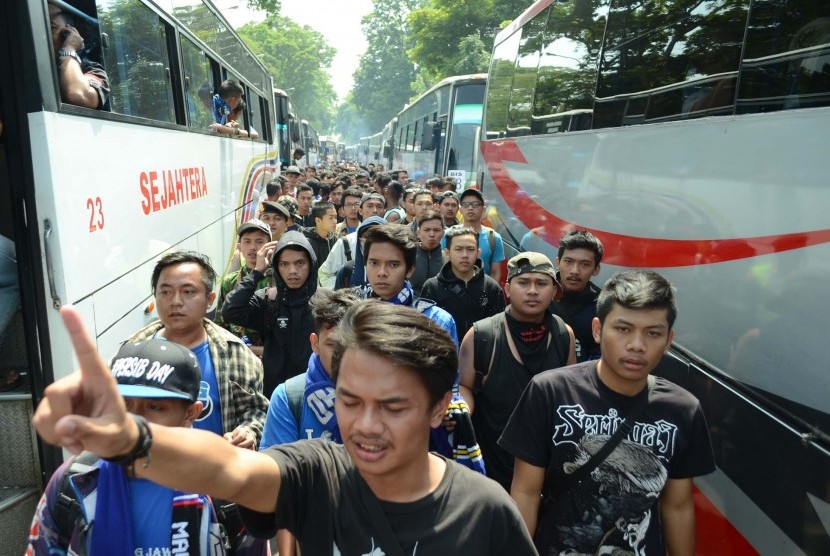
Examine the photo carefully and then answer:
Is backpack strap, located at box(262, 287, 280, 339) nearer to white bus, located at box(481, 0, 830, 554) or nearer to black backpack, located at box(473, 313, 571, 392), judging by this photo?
black backpack, located at box(473, 313, 571, 392)

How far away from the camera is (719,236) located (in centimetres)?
321

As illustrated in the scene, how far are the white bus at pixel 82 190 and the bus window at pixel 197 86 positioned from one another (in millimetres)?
131

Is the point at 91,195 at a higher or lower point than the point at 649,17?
lower

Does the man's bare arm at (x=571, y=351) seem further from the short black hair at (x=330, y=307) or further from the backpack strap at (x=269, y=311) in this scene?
the backpack strap at (x=269, y=311)

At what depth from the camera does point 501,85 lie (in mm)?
9289

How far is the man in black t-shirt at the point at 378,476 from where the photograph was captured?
1.43m

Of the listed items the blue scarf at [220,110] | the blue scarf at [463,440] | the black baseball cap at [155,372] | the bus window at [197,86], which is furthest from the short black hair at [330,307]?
the blue scarf at [220,110]

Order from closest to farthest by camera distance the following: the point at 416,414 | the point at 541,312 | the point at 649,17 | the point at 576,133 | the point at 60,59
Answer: the point at 416,414 → the point at 60,59 → the point at 541,312 → the point at 649,17 → the point at 576,133

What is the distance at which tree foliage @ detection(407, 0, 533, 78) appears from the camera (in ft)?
96.5

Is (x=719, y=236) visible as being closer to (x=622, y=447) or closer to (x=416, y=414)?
(x=622, y=447)

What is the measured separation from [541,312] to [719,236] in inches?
35.6

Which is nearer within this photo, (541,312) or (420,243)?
(541,312)

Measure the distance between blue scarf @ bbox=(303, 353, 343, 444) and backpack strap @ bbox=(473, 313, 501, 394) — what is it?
0.95 meters

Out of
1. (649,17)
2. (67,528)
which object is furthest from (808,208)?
(67,528)
